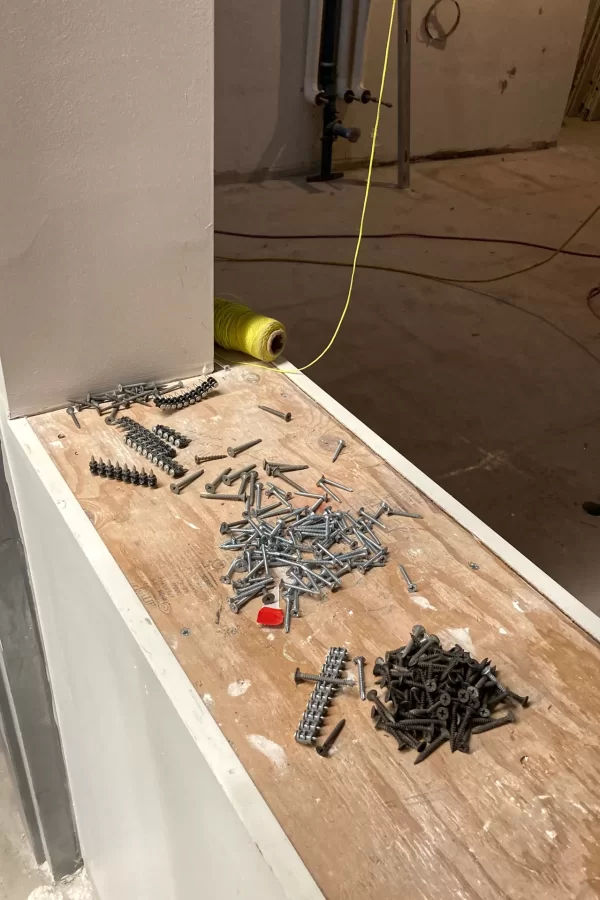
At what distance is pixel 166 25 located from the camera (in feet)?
3.40

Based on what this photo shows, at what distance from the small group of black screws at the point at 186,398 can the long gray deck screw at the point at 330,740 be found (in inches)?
27.7

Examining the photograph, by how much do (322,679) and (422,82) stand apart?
541 cm

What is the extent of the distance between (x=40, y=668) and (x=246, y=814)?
3.37ft

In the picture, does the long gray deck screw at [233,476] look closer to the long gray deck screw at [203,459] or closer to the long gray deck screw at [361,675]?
the long gray deck screw at [203,459]

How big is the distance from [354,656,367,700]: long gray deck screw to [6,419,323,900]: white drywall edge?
17 centimetres

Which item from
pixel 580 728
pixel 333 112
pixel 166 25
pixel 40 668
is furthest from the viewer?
pixel 333 112

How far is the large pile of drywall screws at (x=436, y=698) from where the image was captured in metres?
0.77

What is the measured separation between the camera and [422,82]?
17.0 feet

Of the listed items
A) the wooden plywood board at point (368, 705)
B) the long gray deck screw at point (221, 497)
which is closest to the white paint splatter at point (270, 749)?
the wooden plywood board at point (368, 705)

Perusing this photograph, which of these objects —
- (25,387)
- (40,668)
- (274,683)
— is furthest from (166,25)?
(40,668)

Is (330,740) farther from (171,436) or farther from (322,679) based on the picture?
(171,436)

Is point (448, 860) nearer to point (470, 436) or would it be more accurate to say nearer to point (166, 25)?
point (166, 25)

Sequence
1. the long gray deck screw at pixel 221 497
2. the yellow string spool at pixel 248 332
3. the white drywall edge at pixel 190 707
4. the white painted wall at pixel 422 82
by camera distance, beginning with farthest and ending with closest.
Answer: the white painted wall at pixel 422 82, the yellow string spool at pixel 248 332, the long gray deck screw at pixel 221 497, the white drywall edge at pixel 190 707

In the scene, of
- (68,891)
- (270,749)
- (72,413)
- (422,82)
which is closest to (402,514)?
(270,749)
